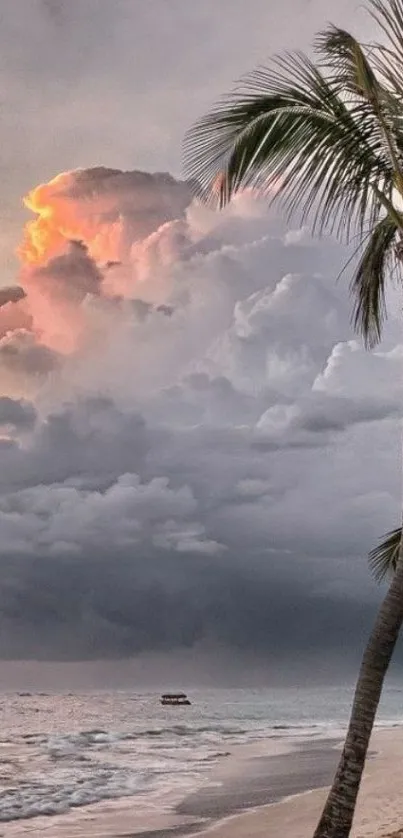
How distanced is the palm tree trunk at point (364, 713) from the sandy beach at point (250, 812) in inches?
141

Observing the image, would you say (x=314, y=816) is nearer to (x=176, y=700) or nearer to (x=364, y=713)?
(x=364, y=713)

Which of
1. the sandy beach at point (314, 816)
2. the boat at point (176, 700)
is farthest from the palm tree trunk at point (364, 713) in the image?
the boat at point (176, 700)

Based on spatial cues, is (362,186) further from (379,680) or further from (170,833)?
(170,833)

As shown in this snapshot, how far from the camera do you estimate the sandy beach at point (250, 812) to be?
12799mm

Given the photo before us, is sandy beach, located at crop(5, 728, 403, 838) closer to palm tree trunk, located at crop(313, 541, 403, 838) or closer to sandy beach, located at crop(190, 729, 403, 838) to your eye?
sandy beach, located at crop(190, 729, 403, 838)

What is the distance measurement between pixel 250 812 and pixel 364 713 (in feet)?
34.2

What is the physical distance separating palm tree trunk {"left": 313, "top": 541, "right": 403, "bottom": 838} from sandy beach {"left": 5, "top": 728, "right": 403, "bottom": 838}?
11.7 ft

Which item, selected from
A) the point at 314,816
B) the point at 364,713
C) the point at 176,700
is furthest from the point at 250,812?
the point at 176,700

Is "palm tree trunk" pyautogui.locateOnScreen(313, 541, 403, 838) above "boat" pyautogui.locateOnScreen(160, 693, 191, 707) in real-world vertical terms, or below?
above

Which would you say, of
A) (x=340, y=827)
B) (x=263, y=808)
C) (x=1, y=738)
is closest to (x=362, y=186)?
(x=340, y=827)

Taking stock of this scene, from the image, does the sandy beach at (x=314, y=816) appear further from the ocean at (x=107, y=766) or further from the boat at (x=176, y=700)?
the boat at (x=176, y=700)

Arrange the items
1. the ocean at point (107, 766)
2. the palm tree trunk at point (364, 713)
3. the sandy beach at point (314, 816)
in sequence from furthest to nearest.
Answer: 1. the ocean at point (107, 766)
2. the sandy beach at point (314, 816)
3. the palm tree trunk at point (364, 713)

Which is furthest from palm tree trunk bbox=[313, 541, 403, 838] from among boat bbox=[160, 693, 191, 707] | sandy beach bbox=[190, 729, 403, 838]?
boat bbox=[160, 693, 191, 707]

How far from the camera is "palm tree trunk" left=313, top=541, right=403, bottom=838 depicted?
253 inches
